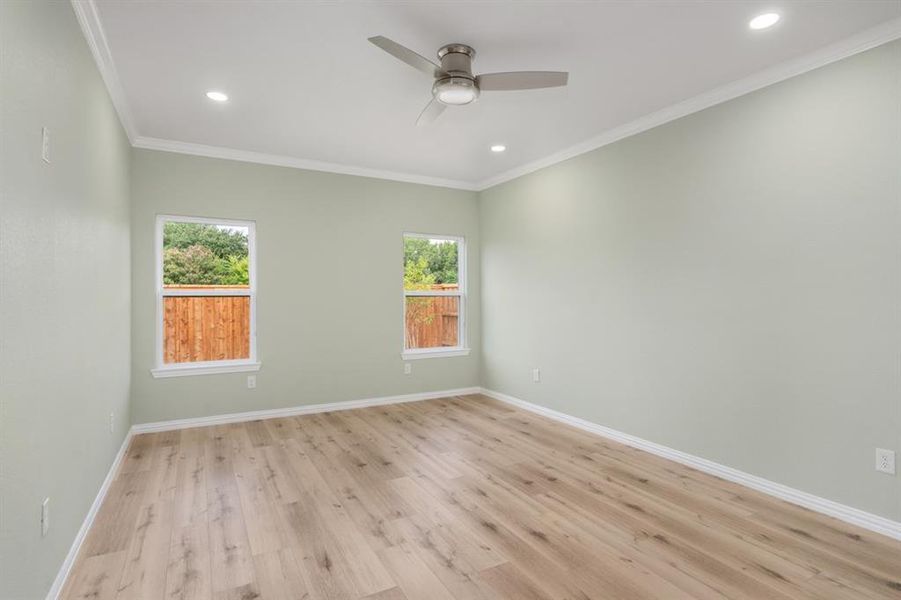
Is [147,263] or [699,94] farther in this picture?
[147,263]

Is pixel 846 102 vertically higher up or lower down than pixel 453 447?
A: higher up

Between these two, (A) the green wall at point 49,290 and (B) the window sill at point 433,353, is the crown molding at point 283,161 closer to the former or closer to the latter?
(A) the green wall at point 49,290

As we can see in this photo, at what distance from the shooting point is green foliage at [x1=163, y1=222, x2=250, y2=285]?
4340 millimetres

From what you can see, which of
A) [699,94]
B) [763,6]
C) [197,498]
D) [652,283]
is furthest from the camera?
[652,283]

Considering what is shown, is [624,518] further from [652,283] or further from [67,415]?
[67,415]

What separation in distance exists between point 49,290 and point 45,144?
0.56 m

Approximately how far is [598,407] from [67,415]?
375 cm

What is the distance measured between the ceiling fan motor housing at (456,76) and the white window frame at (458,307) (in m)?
2.84

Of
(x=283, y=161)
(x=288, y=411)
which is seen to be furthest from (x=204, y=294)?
(x=283, y=161)

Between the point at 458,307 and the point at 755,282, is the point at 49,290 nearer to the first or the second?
the point at 755,282

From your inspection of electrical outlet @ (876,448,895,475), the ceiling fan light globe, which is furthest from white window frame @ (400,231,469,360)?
electrical outlet @ (876,448,895,475)

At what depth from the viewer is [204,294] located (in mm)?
4449

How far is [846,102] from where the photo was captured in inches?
102

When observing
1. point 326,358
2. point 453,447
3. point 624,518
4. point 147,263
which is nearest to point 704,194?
point 624,518
